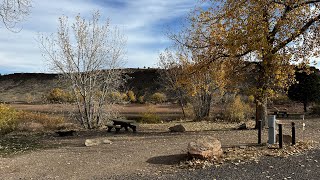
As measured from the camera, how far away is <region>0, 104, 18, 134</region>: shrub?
1766cm

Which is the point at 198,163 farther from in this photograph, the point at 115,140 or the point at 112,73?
the point at 112,73

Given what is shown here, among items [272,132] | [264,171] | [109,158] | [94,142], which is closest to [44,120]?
[94,142]

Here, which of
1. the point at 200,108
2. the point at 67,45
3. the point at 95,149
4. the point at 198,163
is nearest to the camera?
the point at 198,163

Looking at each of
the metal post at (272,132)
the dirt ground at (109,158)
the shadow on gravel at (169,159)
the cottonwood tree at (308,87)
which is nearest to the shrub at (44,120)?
the dirt ground at (109,158)

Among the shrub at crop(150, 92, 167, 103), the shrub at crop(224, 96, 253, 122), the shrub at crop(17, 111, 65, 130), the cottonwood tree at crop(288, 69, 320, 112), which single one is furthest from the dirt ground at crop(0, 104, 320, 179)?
the shrub at crop(150, 92, 167, 103)

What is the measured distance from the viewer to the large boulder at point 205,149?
908 centimetres

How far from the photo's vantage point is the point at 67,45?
18.5 metres

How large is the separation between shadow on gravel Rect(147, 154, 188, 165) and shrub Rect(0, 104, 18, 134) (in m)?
10.6

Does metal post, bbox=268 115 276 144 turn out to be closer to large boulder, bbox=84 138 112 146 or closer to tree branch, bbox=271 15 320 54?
tree branch, bbox=271 15 320 54

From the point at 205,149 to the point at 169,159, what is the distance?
1133 mm

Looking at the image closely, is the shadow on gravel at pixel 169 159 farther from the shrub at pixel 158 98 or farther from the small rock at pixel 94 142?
the shrub at pixel 158 98

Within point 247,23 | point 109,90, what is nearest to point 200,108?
point 109,90

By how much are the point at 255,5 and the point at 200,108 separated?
11536 mm

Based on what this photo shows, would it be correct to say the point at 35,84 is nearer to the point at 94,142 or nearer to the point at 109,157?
the point at 94,142
